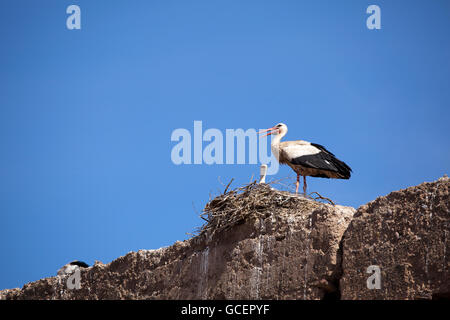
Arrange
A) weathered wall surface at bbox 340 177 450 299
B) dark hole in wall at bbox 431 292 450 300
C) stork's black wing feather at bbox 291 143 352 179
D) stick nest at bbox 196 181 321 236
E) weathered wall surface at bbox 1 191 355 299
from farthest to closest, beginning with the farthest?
stork's black wing feather at bbox 291 143 352 179 < stick nest at bbox 196 181 321 236 < weathered wall surface at bbox 1 191 355 299 < weathered wall surface at bbox 340 177 450 299 < dark hole in wall at bbox 431 292 450 300

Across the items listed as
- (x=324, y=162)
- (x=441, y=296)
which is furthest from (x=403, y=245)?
(x=324, y=162)

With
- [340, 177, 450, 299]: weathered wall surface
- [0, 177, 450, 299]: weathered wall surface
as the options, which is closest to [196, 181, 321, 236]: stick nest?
[0, 177, 450, 299]: weathered wall surface

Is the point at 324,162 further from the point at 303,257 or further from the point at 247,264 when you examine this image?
the point at 303,257

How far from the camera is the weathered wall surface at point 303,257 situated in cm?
529

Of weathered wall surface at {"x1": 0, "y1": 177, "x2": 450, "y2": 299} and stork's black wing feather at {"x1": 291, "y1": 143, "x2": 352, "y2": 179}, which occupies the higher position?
stork's black wing feather at {"x1": 291, "y1": 143, "x2": 352, "y2": 179}

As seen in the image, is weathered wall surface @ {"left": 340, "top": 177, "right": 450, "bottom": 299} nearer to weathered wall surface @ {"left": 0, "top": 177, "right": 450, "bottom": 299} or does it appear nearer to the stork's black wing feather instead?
weathered wall surface @ {"left": 0, "top": 177, "right": 450, "bottom": 299}

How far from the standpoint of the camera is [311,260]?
6.11 meters

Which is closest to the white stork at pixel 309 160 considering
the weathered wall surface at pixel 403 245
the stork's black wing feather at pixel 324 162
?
the stork's black wing feather at pixel 324 162

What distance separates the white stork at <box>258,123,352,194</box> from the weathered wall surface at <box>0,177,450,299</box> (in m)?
2.29

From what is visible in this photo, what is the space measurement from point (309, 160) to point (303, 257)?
338 cm

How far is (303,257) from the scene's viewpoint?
6.16 m

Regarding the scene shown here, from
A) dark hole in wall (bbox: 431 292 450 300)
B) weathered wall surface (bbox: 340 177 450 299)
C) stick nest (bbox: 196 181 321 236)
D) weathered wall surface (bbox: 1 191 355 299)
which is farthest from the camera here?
stick nest (bbox: 196 181 321 236)

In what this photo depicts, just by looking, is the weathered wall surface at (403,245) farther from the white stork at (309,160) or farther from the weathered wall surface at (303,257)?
the white stork at (309,160)

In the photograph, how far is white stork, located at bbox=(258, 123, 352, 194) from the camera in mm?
9046
